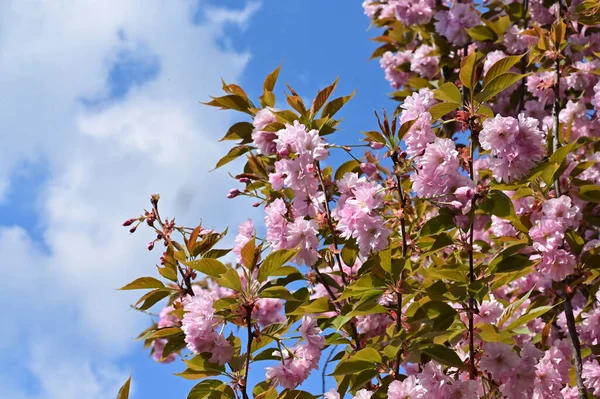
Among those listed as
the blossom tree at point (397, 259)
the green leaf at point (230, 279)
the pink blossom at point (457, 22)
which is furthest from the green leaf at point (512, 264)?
the pink blossom at point (457, 22)

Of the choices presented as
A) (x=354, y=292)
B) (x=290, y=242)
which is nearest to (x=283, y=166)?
(x=290, y=242)

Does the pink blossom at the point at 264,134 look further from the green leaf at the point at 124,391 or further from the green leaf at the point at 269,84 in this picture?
the green leaf at the point at 124,391

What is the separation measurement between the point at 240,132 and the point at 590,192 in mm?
1244

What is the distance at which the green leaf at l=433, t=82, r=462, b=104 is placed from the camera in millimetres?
1713

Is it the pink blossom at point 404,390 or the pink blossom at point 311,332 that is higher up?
the pink blossom at point 311,332

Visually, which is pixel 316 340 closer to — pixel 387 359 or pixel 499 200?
pixel 387 359

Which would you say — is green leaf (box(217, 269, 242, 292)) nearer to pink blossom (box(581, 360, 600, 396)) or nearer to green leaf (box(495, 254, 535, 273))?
green leaf (box(495, 254, 535, 273))

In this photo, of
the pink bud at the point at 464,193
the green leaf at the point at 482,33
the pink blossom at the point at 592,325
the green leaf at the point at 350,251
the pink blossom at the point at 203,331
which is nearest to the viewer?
the pink bud at the point at 464,193

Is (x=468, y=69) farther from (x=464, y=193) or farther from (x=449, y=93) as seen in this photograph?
(x=464, y=193)

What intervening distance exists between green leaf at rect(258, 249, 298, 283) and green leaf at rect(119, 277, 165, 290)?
0.44 meters

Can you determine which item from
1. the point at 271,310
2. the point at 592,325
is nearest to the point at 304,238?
the point at 592,325

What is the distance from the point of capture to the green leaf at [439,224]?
173 centimetres

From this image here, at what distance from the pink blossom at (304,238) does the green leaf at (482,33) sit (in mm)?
2022

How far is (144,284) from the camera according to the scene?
77.2 inches
